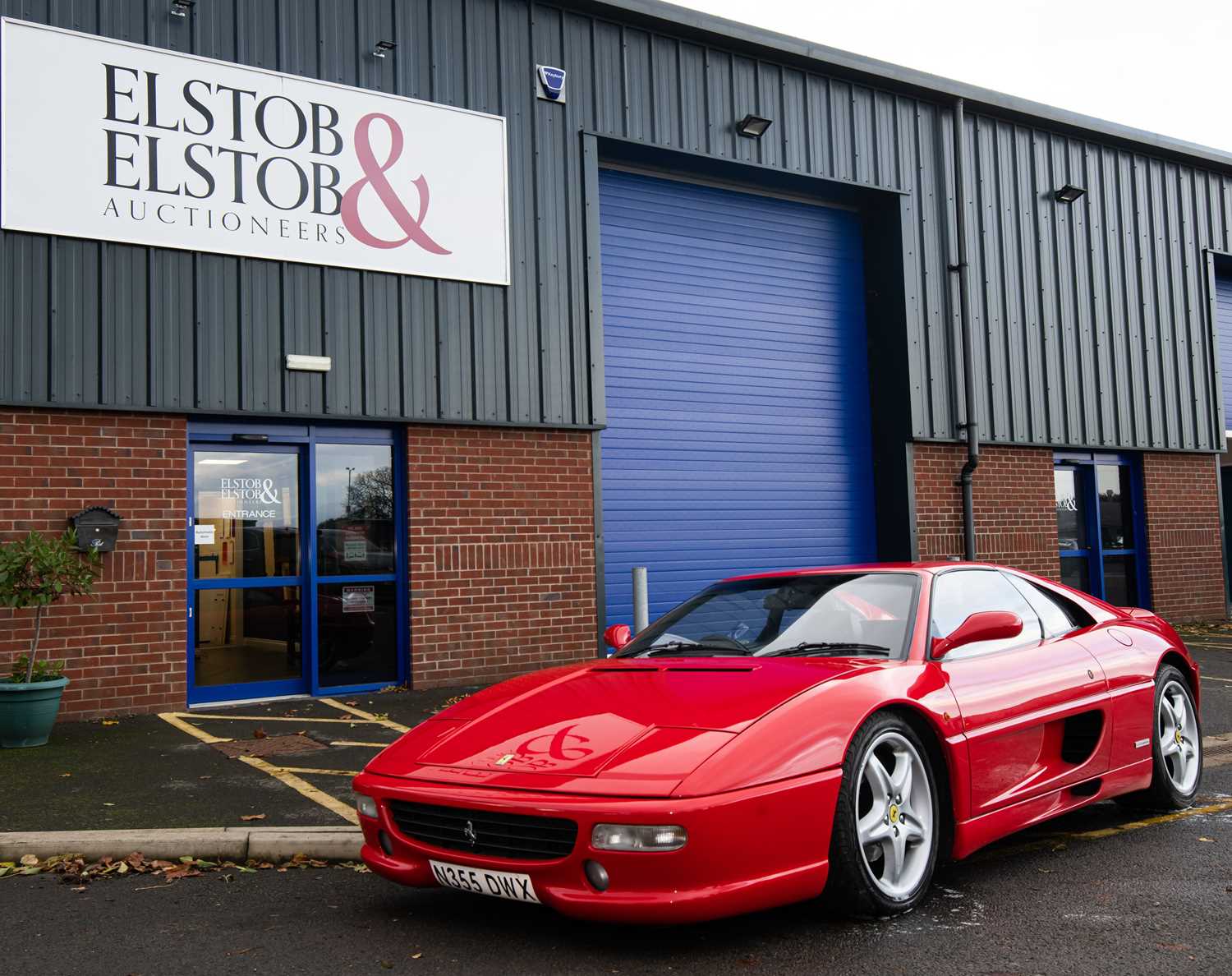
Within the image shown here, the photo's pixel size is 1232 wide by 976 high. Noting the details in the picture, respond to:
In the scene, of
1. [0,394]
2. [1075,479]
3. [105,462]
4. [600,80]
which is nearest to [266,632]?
[105,462]

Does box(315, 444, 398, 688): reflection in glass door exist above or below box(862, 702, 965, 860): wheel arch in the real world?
above

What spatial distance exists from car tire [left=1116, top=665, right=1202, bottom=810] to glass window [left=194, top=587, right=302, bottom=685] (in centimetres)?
711

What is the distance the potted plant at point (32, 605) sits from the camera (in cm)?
778

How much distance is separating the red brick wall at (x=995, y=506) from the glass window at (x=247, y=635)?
766cm

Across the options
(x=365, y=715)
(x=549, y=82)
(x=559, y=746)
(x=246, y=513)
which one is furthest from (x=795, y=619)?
Answer: (x=549, y=82)

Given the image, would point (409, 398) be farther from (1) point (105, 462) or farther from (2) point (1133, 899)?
(2) point (1133, 899)

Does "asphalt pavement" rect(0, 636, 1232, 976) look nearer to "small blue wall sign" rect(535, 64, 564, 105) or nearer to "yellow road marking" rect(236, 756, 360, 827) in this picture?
"yellow road marking" rect(236, 756, 360, 827)

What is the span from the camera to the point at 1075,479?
1619 centimetres

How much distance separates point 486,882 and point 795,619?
1796 millimetres

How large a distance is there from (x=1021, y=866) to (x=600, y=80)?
972 cm

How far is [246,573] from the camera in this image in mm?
10039

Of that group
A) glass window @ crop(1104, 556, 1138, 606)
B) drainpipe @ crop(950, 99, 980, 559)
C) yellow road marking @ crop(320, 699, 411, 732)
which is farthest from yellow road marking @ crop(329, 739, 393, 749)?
glass window @ crop(1104, 556, 1138, 606)

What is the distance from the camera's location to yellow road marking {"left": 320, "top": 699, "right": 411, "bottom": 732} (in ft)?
28.2

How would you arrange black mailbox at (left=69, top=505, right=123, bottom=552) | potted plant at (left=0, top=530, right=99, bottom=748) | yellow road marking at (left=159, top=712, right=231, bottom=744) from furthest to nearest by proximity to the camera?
black mailbox at (left=69, top=505, right=123, bottom=552)
yellow road marking at (left=159, top=712, right=231, bottom=744)
potted plant at (left=0, top=530, right=99, bottom=748)
